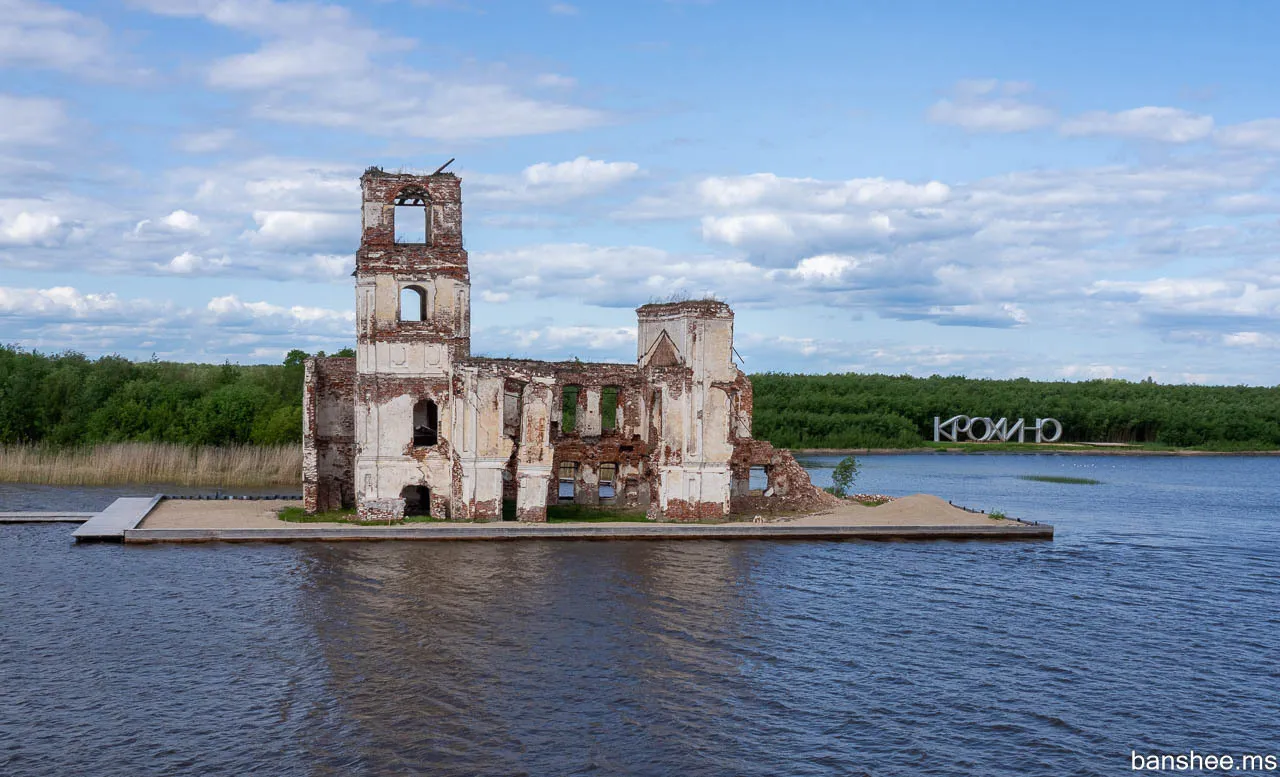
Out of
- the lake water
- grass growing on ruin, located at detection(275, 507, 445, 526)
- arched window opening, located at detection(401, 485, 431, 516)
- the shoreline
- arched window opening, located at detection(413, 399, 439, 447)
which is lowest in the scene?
the lake water

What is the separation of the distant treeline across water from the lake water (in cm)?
2388

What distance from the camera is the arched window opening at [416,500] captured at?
34.7 meters

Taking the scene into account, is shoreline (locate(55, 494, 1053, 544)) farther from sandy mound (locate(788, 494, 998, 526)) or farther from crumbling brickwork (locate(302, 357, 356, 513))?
crumbling brickwork (locate(302, 357, 356, 513))

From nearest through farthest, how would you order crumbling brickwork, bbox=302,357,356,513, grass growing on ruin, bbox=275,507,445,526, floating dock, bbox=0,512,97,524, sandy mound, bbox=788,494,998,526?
grass growing on ruin, bbox=275,507,445,526, floating dock, bbox=0,512,97,524, crumbling brickwork, bbox=302,357,356,513, sandy mound, bbox=788,494,998,526

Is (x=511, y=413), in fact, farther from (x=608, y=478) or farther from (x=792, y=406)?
(x=792, y=406)

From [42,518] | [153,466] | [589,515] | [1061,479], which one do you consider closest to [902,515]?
[589,515]

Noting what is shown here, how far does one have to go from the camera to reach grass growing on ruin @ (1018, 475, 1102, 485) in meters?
64.3

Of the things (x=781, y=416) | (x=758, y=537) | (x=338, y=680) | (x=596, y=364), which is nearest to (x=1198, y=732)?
(x=338, y=680)

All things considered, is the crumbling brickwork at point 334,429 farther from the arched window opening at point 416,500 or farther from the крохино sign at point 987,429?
the крохино sign at point 987,429

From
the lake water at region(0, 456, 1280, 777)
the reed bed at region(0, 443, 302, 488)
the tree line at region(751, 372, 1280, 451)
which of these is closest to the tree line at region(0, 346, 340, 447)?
the reed bed at region(0, 443, 302, 488)

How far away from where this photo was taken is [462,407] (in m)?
32.8

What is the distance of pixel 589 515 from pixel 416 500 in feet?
17.7

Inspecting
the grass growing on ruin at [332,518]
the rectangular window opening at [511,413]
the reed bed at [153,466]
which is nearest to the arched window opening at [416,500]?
the grass growing on ruin at [332,518]

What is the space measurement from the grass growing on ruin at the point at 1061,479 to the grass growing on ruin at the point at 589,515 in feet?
122
